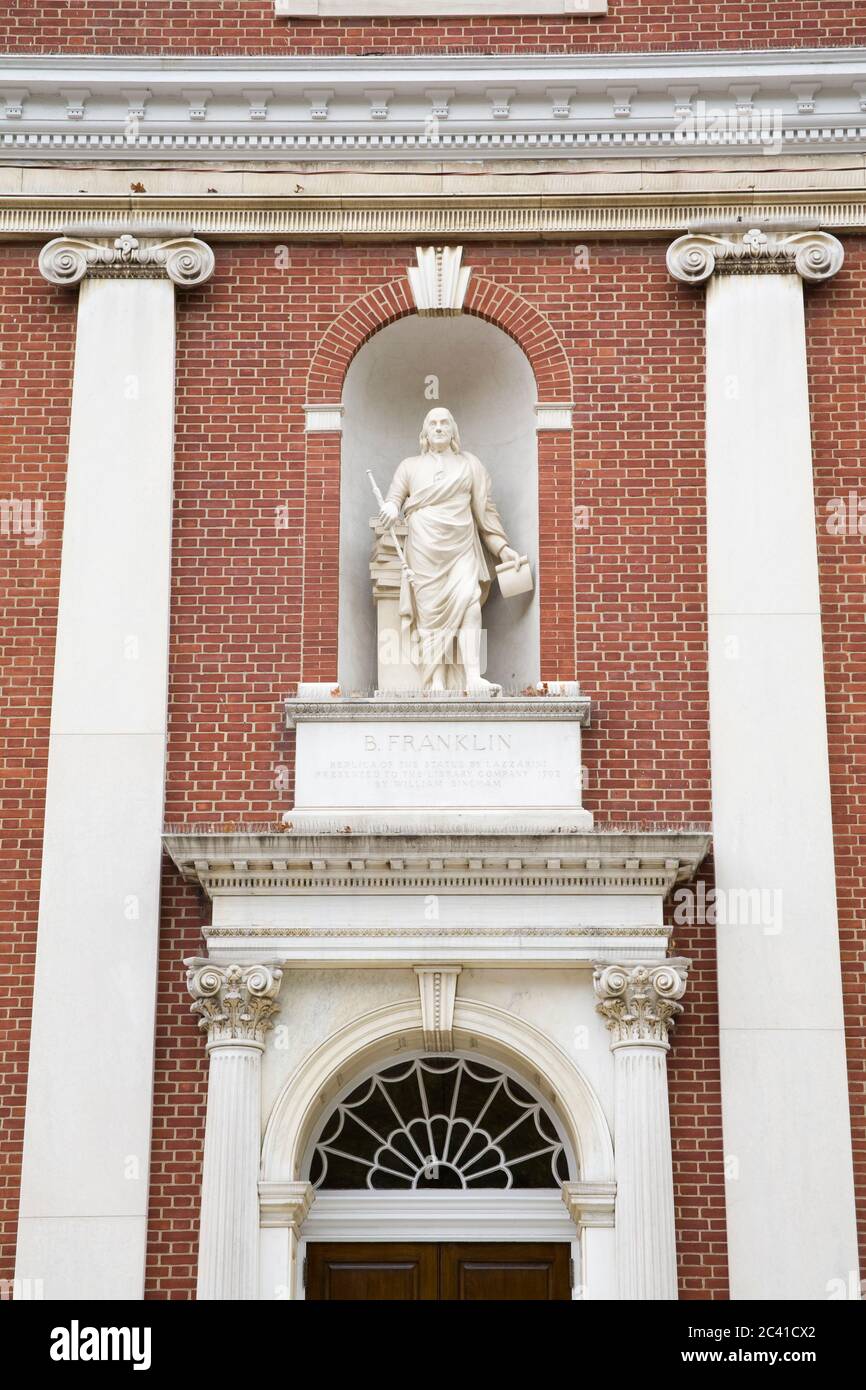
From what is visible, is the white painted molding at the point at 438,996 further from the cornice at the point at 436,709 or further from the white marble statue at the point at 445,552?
the white marble statue at the point at 445,552

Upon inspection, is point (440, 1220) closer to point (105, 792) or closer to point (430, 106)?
point (105, 792)

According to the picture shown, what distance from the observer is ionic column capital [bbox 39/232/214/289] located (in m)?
16.4

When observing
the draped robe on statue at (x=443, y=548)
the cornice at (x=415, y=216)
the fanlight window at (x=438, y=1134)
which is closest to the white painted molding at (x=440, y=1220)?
the fanlight window at (x=438, y=1134)

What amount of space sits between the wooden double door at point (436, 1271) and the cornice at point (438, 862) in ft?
7.98

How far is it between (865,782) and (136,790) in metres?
5.08

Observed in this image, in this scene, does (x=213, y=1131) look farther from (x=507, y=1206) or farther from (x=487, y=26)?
(x=487, y=26)

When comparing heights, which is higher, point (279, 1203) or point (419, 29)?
point (419, 29)

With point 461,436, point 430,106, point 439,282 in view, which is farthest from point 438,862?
point 430,106

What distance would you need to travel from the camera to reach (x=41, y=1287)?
46.2 feet

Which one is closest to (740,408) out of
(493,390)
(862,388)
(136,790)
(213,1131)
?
(862,388)

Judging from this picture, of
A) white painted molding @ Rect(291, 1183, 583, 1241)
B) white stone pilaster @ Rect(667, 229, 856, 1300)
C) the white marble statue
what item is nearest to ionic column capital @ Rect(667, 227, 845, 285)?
white stone pilaster @ Rect(667, 229, 856, 1300)

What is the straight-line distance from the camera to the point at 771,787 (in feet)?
49.8

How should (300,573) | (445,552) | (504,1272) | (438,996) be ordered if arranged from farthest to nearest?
1. (445,552)
2. (300,573)
3. (504,1272)
4. (438,996)

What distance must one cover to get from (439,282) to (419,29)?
2.12 metres
